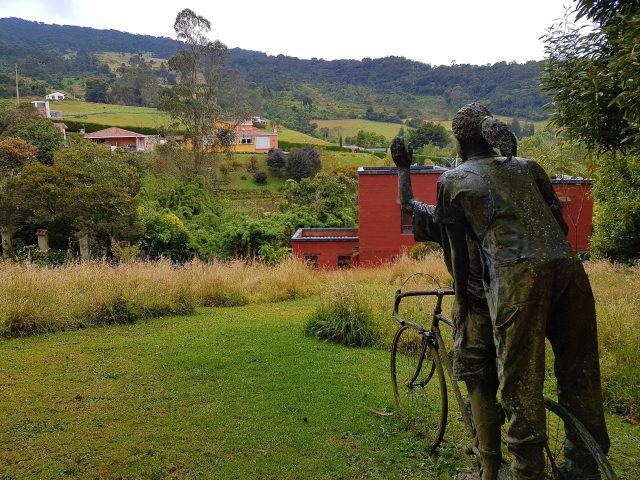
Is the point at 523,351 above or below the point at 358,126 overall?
below

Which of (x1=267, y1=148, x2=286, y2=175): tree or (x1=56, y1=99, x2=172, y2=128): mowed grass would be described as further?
(x1=56, y1=99, x2=172, y2=128): mowed grass

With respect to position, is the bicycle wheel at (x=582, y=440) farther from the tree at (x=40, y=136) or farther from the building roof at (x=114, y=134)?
the building roof at (x=114, y=134)

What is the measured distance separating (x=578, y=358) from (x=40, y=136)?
37.0 metres

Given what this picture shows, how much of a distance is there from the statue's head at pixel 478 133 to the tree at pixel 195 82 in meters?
36.4

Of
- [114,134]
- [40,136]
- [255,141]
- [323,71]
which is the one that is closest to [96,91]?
[114,134]

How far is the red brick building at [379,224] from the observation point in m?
20.1

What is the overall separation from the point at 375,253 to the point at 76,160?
588 inches

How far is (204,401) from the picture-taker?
17.1 ft

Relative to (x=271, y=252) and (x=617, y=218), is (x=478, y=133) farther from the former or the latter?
(x=271, y=252)

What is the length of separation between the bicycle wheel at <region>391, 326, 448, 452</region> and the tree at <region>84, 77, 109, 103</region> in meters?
84.7

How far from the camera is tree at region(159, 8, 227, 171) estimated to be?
122 ft

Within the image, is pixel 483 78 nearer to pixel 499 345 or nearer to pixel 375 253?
pixel 375 253

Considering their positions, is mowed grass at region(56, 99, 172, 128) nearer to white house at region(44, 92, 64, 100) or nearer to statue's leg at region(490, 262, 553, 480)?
Result: white house at region(44, 92, 64, 100)

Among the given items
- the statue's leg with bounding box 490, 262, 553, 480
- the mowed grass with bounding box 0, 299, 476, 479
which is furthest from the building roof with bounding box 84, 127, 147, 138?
the statue's leg with bounding box 490, 262, 553, 480
